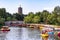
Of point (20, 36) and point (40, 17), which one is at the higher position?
point (40, 17)

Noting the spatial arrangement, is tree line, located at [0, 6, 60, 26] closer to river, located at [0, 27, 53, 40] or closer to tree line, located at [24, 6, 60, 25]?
tree line, located at [24, 6, 60, 25]

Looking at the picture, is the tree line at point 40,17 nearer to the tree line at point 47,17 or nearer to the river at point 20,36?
→ the tree line at point 47,17

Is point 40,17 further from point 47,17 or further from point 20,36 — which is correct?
point 20,36

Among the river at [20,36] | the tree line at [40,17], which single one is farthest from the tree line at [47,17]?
the river at [20,36]

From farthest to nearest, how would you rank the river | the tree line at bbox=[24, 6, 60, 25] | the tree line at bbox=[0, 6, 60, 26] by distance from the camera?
the tree line at bbox=[0, 6, 60, 26], the tree line at bbox=[24, 6, 60, 25], the river

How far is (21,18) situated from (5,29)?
10825 cm

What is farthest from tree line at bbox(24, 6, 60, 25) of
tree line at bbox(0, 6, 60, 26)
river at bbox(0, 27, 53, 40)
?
river at bbox(0, 27, 53, 40)

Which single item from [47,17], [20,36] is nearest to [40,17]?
[47,17]

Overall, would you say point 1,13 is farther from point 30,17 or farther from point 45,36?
point 45,36

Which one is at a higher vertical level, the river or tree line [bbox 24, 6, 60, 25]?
tree line [bbox 24, 6, 60, 25]

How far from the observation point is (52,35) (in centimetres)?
4406

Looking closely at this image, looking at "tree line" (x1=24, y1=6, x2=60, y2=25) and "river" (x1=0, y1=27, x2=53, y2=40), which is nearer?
"river" (x1=0, y1=27, x2=53, y2=40)

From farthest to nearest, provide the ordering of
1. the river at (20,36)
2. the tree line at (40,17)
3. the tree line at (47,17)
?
1. the tree line at (40,17)
2. the tree line at (47,17)
3. the river at (20,36)

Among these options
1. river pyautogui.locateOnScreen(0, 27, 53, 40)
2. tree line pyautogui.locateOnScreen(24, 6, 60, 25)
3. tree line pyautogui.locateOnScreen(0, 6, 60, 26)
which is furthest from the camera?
tree line pyautogui.locateOnScreen(0, 6, 60, 26)
